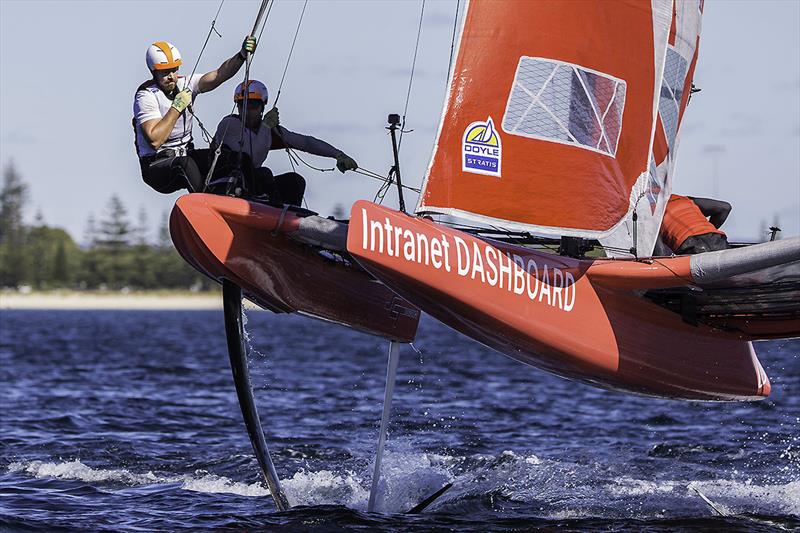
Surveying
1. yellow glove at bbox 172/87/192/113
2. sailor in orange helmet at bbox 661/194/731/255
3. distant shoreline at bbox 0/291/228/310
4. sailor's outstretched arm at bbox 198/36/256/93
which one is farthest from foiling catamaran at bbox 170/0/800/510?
distant shoreline at bbox 0/291/228/310

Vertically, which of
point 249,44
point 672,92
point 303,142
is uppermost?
point 249,44

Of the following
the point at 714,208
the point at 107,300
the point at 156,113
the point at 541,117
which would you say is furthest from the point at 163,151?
the point at 107,300

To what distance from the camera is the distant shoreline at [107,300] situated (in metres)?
102

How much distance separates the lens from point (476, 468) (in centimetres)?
972

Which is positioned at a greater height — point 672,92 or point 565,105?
point 672,92

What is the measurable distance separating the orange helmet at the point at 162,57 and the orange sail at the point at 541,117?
1.59m

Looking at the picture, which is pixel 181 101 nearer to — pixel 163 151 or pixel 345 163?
pixel 163 151

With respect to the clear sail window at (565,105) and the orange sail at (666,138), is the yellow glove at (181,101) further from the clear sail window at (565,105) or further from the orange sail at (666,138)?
the orange sail at (666,138)

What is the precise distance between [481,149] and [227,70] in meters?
1.54

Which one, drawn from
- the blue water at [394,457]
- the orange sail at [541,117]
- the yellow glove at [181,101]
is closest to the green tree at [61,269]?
the blue water at [394,457]

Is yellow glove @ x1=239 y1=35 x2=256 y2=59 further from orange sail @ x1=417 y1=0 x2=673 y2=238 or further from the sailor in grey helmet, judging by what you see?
orange sail @ x1=417 y1=0 x2=673 y2=238

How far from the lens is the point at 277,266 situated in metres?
8.01

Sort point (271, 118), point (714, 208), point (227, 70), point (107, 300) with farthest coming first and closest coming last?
point (107, 300), point (714, 208), point (271, 118), point (227, 70)

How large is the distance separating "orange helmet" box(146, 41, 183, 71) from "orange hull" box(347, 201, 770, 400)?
5.02ft
